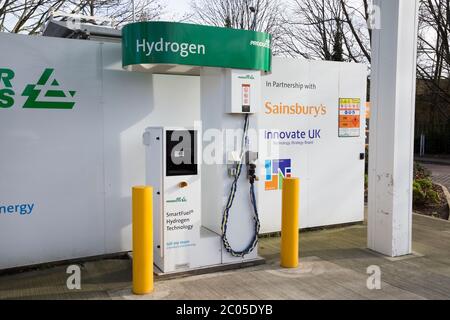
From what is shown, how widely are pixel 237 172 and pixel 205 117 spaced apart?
0.79 m

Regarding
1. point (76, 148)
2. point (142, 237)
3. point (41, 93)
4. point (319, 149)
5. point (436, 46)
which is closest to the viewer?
point (142, 237)

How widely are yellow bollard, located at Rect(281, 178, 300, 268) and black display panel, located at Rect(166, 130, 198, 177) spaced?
1.07 m

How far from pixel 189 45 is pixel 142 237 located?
2.00 meters

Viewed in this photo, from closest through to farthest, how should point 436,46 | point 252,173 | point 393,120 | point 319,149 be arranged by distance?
1. point 252,173
2. point 393,120
3. point 319,149
4. point 436,46

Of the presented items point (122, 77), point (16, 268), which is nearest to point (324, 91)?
point (122, 77)

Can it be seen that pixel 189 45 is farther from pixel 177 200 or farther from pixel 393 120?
pixel 393 120

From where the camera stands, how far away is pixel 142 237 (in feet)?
13.5

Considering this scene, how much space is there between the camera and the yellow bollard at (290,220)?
4895 millimetres

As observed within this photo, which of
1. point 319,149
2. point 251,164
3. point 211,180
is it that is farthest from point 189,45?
point 319,149

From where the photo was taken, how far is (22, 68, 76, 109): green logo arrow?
4.83 m

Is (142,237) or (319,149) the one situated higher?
(319,149)

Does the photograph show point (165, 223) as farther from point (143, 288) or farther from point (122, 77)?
point (122, 77)

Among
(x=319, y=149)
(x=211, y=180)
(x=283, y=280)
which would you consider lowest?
(x=283, y=280)

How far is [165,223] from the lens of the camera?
457 cm
